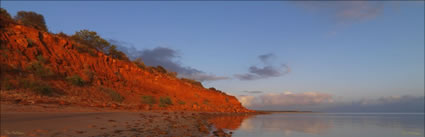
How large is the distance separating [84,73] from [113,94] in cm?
350

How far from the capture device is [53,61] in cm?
1852

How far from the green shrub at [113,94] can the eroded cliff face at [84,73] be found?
271 millimetres

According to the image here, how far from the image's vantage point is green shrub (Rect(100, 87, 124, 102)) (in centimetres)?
1853

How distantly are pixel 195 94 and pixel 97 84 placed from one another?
1381 cm

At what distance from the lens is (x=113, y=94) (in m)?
18.8

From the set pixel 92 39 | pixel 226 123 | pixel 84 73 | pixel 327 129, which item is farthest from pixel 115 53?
pixel 327 129

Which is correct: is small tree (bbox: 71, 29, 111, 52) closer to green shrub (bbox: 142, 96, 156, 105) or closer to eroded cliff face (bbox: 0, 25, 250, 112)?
eroded cliff face (bbox: 0, 25, 250, 112)

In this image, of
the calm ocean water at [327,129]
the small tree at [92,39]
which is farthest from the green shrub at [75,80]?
the calm ocean water at [327,129]

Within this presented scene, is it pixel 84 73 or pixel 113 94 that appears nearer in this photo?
pixel 113 94

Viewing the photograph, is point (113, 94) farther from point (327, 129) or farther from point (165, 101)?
point (327, 129)

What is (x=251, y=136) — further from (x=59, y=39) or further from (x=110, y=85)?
(x=59, y=39)

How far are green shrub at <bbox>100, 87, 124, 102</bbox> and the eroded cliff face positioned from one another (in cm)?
27

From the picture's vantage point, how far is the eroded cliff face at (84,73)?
15.8 metres

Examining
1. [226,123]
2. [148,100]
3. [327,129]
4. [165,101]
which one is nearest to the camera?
[327,129]
